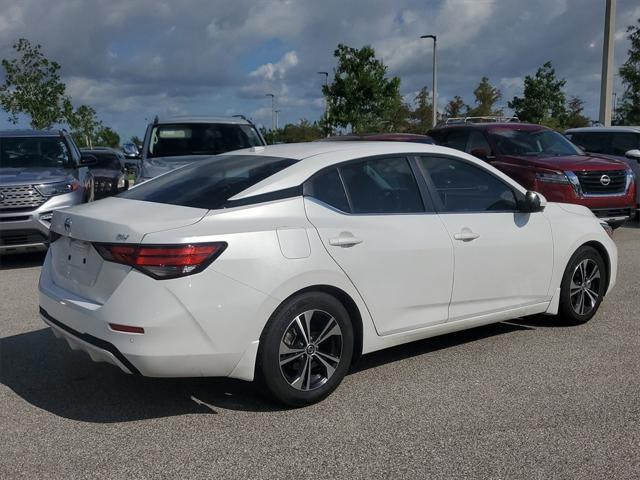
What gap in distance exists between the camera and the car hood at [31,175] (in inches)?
357

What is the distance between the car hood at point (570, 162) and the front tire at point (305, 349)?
7.12 m

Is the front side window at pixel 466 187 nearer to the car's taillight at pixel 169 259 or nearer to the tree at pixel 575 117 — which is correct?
the car's taillight at pixel 169 259

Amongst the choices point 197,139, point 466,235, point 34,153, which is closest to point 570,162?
point 197,139

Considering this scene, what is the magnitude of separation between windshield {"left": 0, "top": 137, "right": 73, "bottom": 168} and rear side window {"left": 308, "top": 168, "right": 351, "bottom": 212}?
6774 millimetres

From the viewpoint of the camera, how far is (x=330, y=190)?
4555mm

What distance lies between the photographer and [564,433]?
12.9 feet

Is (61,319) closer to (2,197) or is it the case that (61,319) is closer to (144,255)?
(144,255)

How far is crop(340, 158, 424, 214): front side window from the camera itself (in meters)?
4.67

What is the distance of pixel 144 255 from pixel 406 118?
36978 mm

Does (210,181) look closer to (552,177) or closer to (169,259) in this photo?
(169,259)

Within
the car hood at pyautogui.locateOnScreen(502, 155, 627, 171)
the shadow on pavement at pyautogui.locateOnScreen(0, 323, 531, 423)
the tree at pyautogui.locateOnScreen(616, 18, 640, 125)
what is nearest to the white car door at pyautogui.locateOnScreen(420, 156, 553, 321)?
the shadow on pavement at pyautogui.locateOnScreen(0, 323, 531, 423)

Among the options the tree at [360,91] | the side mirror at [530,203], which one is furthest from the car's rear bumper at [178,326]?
the tree at [360,91]

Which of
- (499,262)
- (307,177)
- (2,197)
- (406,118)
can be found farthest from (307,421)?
(406,118)

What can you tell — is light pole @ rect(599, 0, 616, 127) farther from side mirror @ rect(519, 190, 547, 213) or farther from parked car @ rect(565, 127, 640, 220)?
side mirror @ rect(519, 190, 547, 213)
